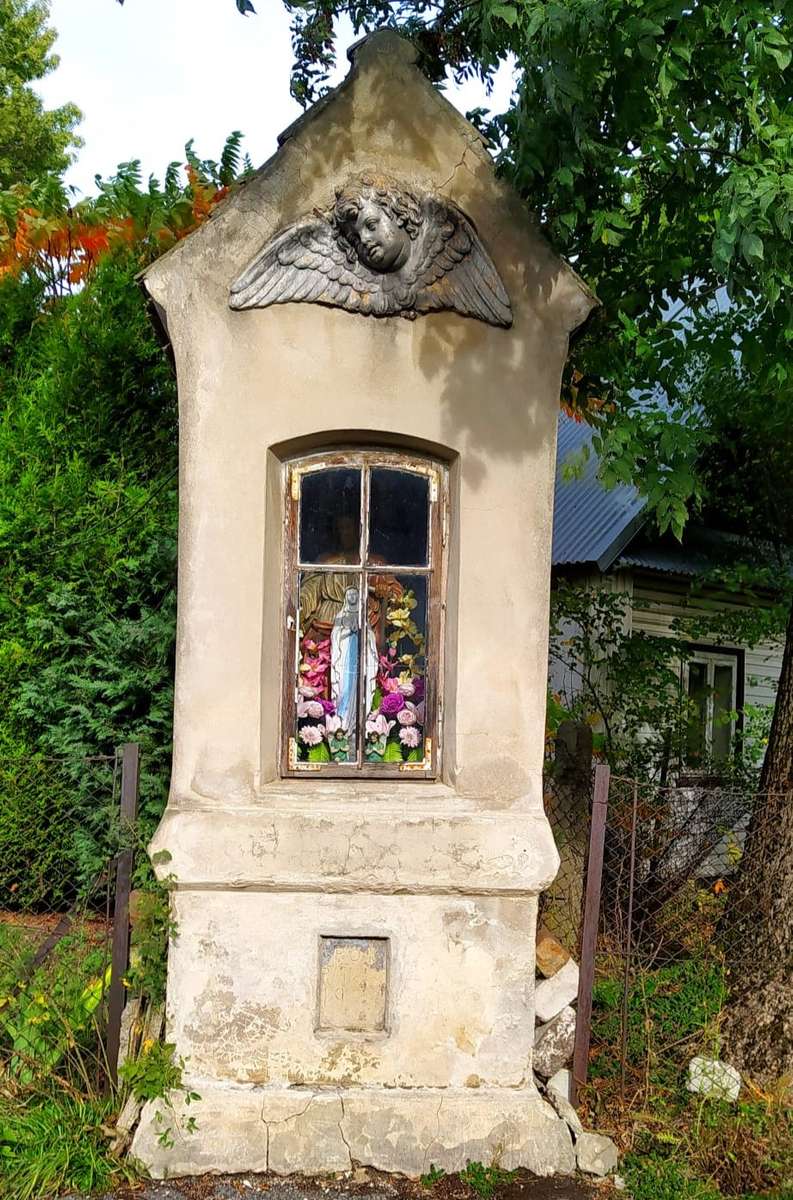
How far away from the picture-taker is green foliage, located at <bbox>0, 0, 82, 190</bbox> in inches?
660

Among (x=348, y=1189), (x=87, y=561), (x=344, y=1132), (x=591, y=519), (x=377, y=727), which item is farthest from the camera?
(x=591, y=519)

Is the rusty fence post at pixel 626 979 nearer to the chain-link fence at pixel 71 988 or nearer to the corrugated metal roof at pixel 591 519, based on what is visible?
the chain-link fence at pixel 71 988

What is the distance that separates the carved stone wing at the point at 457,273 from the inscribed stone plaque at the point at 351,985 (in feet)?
9.02

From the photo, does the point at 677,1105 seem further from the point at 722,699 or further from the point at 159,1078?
the point at 722,699

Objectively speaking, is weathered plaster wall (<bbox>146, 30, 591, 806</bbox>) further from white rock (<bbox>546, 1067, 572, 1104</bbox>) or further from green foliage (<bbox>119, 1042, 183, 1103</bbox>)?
white rock (<bbox>546, 1067, 572, 1104</bbox>)

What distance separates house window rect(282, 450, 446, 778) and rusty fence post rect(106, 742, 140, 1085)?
715 mm

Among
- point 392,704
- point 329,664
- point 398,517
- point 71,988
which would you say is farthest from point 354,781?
point 71,988

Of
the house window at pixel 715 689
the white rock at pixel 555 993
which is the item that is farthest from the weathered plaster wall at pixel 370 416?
the house window at pixel 715 689

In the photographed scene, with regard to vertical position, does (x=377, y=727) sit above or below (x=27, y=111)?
below

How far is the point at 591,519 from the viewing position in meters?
11.5

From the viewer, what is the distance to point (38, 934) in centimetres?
541

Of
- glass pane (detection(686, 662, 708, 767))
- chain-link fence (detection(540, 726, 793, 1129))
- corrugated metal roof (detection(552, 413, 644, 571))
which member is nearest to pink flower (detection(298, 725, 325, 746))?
chain-link fence (detection(540, 726, 793, 1129))

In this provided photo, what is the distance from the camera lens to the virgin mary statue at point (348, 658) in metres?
5.05

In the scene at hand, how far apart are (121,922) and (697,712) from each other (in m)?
6.69
